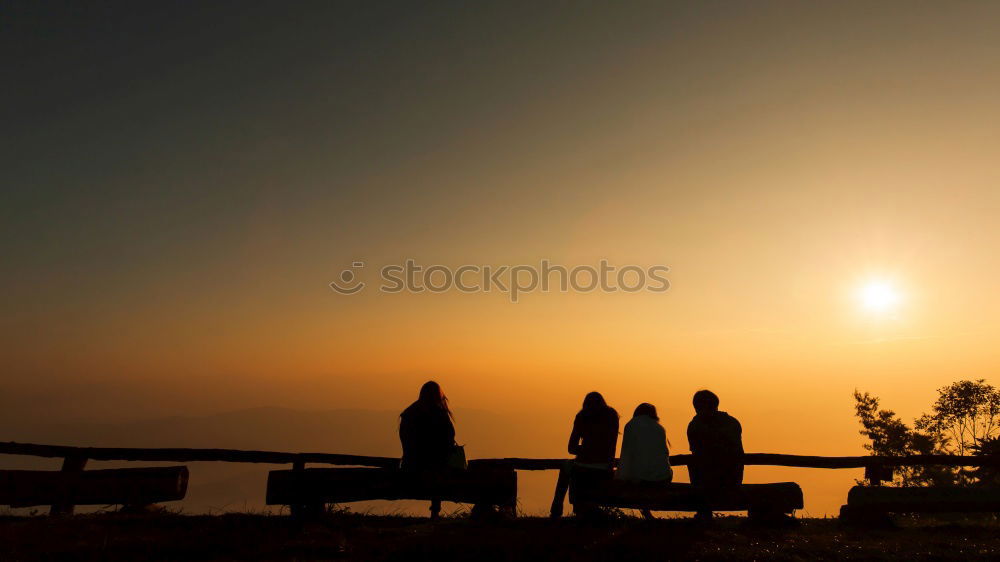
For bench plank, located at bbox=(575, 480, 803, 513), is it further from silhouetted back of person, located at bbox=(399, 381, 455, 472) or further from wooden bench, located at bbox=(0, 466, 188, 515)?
wooden bench, located at bbox=(0, 466, 188, 515)

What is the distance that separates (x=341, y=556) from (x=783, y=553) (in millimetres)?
4920

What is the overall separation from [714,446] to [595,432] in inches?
68.4

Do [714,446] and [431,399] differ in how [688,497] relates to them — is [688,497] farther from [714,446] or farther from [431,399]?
[431,399]

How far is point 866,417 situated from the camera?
50.6 meters

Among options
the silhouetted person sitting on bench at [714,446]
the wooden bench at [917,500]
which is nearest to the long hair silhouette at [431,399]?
the silhouetted person sitting on bench at [714,446]

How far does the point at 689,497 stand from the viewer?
9320mm

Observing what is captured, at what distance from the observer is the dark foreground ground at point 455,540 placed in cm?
738

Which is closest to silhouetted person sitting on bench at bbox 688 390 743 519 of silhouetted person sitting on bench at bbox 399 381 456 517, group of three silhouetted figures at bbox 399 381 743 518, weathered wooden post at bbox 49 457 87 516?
group of three silhouetted figures at bbox 399 381 743 518

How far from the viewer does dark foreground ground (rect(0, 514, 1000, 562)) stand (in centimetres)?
738

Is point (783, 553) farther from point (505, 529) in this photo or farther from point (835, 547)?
point (505, 529)

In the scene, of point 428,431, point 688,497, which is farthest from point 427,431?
point 688,497

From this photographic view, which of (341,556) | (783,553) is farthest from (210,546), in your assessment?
(783,553)

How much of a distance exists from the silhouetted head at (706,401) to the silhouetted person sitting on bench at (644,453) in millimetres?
835

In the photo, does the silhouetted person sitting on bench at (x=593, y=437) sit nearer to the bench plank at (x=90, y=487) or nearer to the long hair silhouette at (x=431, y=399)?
the long hair silhouette at (x=431, y=399)
